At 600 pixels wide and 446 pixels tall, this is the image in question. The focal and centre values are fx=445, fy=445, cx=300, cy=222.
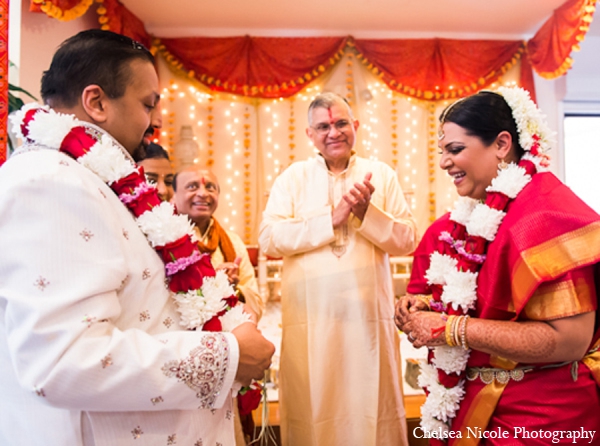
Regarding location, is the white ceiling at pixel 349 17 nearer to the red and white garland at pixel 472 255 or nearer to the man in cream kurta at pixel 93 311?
the red and white garland at pixel 472 255

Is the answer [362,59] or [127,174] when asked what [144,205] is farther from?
[362,59]

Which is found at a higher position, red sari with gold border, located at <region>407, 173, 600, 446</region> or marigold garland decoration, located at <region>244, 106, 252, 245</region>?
marigold garland decoration, located at <region>244, 106, 252, 245</region>

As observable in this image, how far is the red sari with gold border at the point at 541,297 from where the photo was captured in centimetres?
129

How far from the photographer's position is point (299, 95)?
18.1ft

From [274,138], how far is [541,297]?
14.8ft

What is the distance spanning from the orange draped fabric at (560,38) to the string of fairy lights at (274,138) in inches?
46.0

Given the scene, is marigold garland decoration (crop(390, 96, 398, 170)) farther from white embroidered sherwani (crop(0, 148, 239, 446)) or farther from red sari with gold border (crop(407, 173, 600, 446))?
white embroidered sherwani (crop(0, 148, 239, 446))

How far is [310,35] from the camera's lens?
5.46 m

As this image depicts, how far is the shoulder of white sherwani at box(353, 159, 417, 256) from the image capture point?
7.51ft

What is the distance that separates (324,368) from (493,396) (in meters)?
0.99

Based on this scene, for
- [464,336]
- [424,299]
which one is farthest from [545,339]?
[424,299]

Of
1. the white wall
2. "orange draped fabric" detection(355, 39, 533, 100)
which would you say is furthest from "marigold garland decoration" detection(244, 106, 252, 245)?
the white wall

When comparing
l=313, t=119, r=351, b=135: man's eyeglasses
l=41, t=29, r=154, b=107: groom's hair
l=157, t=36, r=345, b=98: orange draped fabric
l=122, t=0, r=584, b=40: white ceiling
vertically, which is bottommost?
l=41, t=29, r=154, b=107: groom's hair

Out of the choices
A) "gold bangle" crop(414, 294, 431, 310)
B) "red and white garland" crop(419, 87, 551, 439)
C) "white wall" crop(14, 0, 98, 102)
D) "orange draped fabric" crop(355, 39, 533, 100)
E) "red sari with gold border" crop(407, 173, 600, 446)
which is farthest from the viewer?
"orange draped fabric" crop(355, 39, 533, 100)
